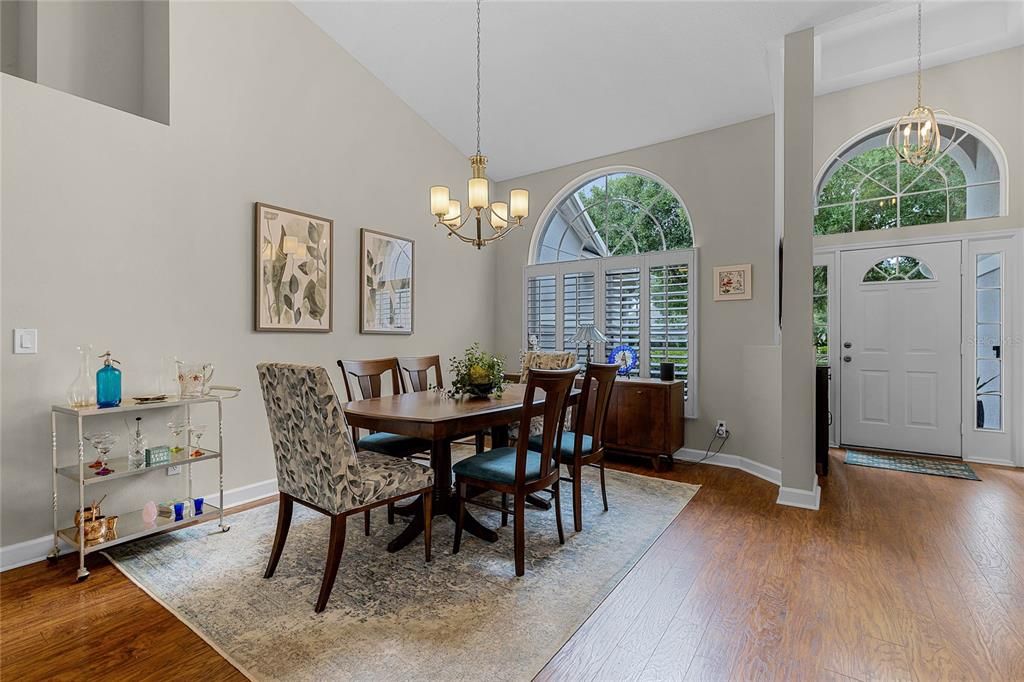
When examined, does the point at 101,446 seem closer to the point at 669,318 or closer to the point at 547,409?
the point at 547,409

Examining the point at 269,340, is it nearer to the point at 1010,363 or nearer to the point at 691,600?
the point at 691,600

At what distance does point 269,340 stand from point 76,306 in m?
1.08

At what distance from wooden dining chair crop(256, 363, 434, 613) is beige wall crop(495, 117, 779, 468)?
10.0ft

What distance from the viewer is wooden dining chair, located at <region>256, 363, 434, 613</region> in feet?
6.63

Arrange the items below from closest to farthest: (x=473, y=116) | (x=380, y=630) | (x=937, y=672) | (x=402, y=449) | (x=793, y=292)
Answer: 1. (x=937, y=672)
2. (x=380, y=630)
3. (x=402, y=449)
4. (x=793, y=292)
5. (x=473, y=116)

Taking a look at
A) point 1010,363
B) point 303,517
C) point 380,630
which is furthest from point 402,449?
point 1010,363

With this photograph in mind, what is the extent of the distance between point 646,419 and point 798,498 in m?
1.27

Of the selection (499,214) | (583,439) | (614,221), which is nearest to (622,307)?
(614,221)

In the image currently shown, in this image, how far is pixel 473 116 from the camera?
Result: 4672mm

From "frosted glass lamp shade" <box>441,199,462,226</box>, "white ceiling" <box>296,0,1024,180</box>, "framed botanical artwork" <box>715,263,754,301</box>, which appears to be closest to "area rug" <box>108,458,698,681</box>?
"frosted glass lamp shade" <box>441,199,462,226</box>

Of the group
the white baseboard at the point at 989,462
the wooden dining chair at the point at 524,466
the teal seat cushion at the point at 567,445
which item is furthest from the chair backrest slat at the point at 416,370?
the white baseboard at the point at 989,462

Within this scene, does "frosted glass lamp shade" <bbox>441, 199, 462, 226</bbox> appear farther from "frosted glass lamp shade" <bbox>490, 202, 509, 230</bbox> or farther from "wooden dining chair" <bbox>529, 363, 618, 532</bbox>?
"wooden dining chair" <bbox>529, 363, 618, 532</bbox>

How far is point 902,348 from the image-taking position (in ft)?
15.4

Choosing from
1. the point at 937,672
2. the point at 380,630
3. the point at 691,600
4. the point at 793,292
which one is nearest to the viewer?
the point at 937,672
